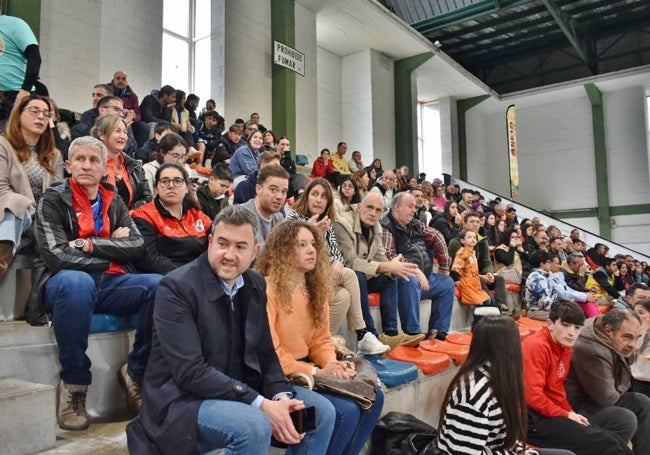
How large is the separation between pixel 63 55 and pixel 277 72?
3979mm

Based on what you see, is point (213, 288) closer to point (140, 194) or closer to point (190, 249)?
point (190, 249)

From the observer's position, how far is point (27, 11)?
592cm

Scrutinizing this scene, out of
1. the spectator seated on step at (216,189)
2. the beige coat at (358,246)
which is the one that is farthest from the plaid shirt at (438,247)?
the spectator seated on step at (216,189)

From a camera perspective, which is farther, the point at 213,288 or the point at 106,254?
the point at 106,254

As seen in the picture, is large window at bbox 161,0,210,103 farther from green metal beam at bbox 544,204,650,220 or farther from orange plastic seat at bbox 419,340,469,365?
green metal beam at bbox 544,204,650,220

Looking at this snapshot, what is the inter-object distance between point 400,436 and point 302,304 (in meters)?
0.82

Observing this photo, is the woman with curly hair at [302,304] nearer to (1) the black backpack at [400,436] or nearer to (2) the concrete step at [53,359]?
(1) the black backpack at [400,436]

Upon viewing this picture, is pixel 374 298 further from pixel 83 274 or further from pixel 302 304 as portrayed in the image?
pixel 83 274

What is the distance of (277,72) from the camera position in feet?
31.7

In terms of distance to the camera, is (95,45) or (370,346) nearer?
(370,346)

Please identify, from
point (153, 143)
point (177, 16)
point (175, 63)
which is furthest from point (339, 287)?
point (177, 16)

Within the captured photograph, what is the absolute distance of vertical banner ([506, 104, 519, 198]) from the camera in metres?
14.9

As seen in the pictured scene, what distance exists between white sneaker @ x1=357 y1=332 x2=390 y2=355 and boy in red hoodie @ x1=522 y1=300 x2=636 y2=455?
0.82 m

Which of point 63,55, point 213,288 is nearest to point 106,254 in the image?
point 213,288
